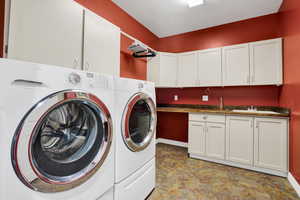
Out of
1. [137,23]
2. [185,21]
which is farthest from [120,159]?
[185,21]

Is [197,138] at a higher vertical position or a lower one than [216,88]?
lower

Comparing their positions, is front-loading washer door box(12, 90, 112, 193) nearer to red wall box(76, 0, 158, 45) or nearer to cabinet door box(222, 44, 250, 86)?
red wall box(76, 0, 158, 45)

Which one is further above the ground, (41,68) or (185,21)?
(185,21)

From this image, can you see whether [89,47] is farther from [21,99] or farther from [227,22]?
[227,22]

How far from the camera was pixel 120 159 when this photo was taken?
41.4 inches

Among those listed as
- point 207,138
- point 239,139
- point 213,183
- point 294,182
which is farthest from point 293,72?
point 213,183

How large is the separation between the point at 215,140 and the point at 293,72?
1400mm

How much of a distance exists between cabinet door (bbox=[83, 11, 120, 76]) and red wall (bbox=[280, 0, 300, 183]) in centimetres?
218

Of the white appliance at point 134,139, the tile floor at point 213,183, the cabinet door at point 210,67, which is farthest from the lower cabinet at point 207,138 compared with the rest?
the white appliance at point 134,139

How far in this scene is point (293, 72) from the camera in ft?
5.64

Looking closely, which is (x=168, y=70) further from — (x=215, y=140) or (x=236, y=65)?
(x=215, y=140)

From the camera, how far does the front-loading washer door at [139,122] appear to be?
1123 millimetres

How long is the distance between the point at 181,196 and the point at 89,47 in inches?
73.7

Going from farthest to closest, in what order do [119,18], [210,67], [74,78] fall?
[210,67]
[119,18]
[74,78]
